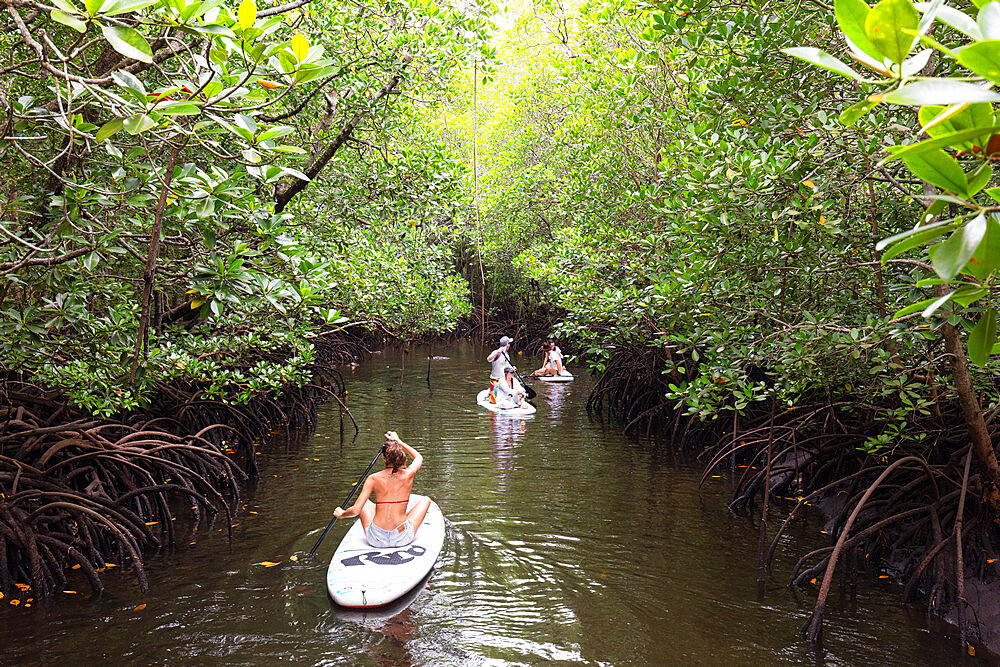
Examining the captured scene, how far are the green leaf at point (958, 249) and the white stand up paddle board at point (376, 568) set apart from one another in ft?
15.9

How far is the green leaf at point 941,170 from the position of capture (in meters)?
1.12

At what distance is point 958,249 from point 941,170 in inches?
5.6

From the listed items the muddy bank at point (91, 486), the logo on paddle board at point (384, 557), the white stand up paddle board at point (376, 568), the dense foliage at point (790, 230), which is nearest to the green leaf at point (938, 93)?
the dense foliage at point (790, 230)

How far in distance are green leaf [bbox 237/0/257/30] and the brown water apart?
3.86 m

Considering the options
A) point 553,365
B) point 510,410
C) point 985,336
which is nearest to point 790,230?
point 985,336

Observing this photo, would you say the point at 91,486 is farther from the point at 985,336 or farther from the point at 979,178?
the point at 979,178

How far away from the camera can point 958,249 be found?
110cm

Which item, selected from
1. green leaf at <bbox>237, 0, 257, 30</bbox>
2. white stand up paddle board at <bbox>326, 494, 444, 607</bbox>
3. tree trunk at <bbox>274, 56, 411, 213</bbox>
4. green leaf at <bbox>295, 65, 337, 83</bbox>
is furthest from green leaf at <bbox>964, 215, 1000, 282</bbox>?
tree trunk at <bbox>274, 56, 411, 213</bbox>

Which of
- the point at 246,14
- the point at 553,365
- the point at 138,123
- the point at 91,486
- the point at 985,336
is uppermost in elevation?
the point at 246,14

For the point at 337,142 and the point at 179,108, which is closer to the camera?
the point at 179,108

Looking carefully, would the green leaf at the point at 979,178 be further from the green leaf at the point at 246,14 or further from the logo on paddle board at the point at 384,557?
the logo on paddle board at the point at 384,557

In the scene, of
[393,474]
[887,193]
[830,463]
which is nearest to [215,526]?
Result: [393,474]

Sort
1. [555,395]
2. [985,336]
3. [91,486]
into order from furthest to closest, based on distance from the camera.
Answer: [555,395]
[91,486]
[985,336]

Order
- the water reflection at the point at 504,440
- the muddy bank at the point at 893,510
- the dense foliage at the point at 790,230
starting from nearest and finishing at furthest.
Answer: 1. the dense foliage at the point at 790,230
2. the muddy bank at the point at 893,510
3. the water reflection at the point at 504,440
